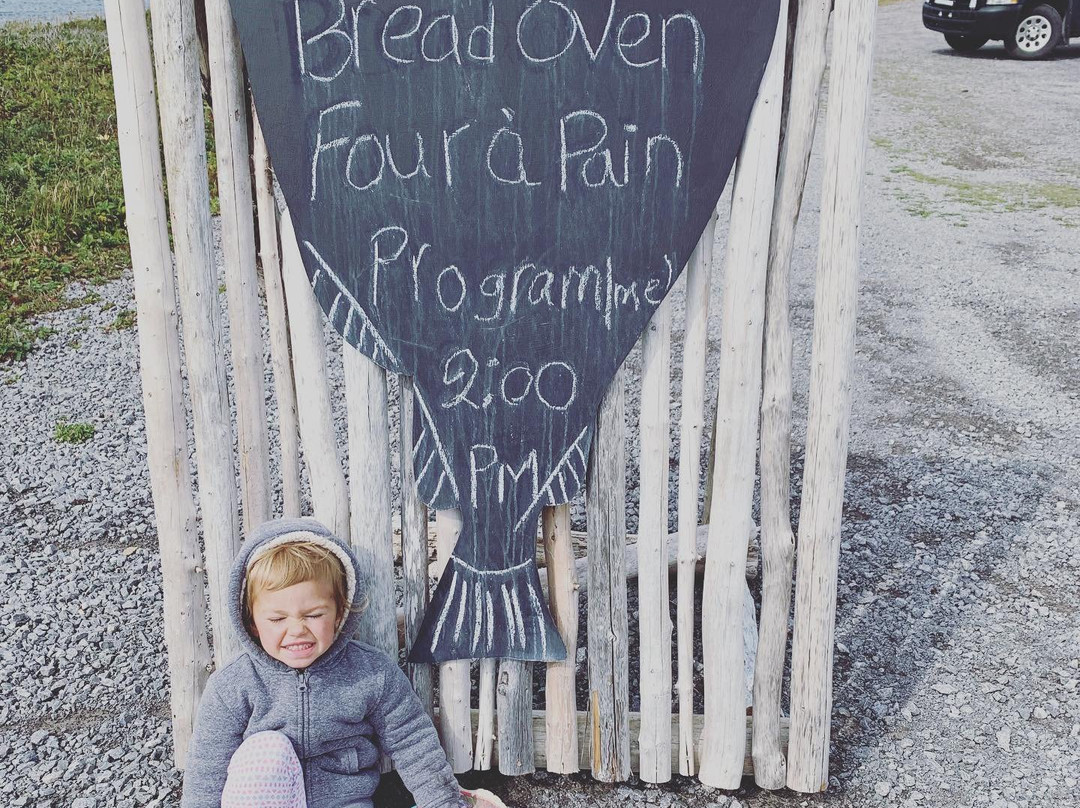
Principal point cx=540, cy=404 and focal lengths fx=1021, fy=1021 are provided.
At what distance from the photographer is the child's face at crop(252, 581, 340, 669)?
2.41 m

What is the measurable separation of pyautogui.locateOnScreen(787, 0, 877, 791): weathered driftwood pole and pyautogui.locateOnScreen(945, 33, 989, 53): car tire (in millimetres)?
14141

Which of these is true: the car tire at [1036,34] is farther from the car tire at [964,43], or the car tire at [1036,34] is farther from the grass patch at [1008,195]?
the grass patch at [1008,195]

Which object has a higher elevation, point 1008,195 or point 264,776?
point 1008,195

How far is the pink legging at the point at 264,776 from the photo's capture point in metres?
2.39

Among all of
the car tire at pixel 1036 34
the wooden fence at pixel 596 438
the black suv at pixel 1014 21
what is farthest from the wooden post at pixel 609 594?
the car tire at pixel 1036 34

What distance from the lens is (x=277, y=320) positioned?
2492mm

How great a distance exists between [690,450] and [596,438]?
0.25 metres

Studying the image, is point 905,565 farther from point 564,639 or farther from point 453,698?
point 453,698

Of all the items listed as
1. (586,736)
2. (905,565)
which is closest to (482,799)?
(586,736)

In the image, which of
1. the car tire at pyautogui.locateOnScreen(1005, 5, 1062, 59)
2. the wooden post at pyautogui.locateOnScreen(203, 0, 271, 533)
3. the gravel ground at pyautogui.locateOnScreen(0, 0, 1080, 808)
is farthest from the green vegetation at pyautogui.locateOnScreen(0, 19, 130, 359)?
the car tire at pyautogui.locateOnScreen(1005, 5, 1062, 59)

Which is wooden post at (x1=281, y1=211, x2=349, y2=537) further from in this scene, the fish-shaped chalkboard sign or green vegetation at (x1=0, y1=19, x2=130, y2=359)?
green vegetation at (x1=0, y1=19, x2=130, y2=359)

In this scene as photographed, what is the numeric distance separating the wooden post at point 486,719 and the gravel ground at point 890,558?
98mm

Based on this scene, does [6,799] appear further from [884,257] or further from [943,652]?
[884,257]

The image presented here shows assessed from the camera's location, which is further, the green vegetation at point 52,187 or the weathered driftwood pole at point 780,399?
the green vegetation at point 52,187
